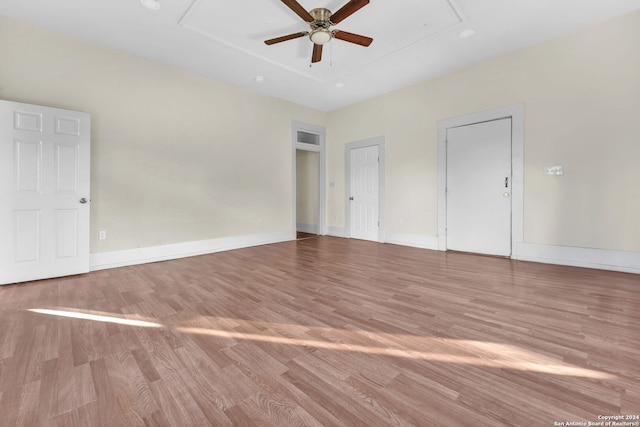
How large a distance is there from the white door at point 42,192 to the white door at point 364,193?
474cm

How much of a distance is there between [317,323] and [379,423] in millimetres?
974

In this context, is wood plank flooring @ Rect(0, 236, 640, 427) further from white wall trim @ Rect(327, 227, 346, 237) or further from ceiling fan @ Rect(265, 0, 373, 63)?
white wall trim @ Rect(327, 227, 346, 237)

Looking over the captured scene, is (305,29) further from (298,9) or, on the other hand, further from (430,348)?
(430,348)

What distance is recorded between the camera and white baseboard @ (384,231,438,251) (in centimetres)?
A: 497

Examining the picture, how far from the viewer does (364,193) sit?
6.14 m

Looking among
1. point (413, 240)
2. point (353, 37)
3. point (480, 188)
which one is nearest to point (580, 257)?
point (480, 188)

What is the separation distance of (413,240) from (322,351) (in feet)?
13.2

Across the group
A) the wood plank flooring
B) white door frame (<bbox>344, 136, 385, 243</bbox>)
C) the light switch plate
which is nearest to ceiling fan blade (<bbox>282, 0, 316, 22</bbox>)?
the wood plank flooring

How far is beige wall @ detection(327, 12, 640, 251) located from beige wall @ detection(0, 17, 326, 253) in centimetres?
350

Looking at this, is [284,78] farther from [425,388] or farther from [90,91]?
[425,388]

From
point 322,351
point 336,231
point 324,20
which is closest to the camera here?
point 322,351

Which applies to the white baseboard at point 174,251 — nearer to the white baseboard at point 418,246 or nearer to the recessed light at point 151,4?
the white baseboard at point 418,246

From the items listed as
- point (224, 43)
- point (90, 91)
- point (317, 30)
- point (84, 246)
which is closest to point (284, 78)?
point (224, 43)

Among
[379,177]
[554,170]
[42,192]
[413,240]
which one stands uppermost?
[379,177]
